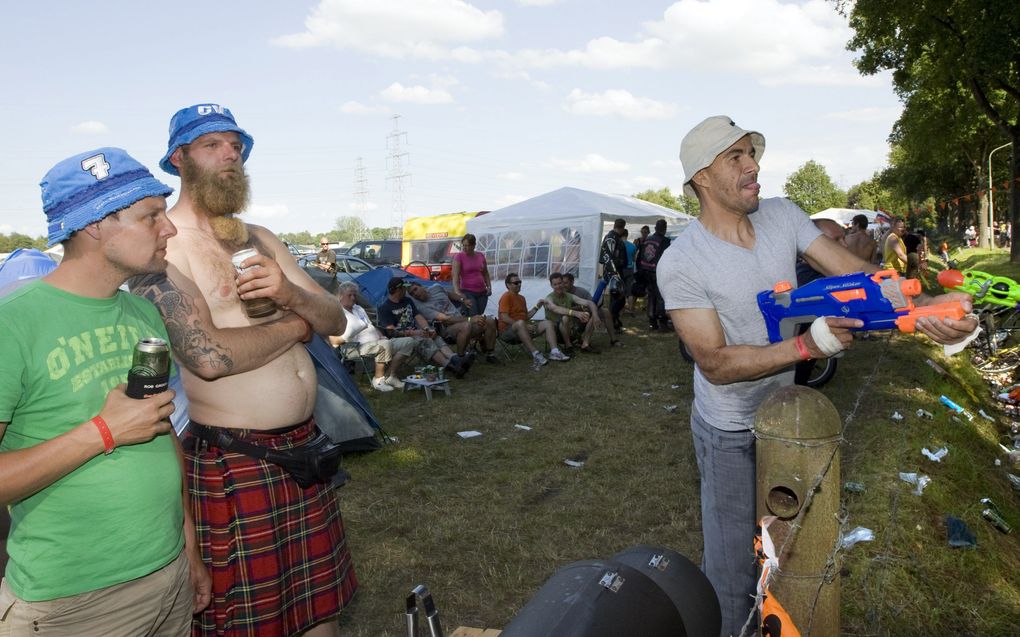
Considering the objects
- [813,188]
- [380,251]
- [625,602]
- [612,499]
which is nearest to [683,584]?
[625,602]

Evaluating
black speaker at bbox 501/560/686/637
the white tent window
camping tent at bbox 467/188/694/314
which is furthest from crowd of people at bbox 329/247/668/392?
black speaker at bbox 501/560/686/637

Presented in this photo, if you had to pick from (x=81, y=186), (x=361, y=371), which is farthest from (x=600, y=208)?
(x=81, y=186)

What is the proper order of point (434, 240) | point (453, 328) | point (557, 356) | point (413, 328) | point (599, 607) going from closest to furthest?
point (599, 607)
point (413, 328)
point (453, 328)
point (557, 356)
point (434, 240)

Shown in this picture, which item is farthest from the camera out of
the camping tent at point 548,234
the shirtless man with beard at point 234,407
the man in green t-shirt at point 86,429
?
the camping tent at point 548,234

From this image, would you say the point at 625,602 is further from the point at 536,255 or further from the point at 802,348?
the point at 536,255

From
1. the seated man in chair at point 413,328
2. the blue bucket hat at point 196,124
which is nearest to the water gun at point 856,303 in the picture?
the blue bucket hat at point 196,124

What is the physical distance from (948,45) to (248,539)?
61.1 feet

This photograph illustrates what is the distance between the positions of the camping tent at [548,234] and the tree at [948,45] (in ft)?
22.0

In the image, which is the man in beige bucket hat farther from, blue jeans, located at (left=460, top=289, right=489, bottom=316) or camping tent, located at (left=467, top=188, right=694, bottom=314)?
camping tent, located at (left=467, top=188, right=694, bottom=314)

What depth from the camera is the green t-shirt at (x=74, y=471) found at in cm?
167

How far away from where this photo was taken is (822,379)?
7.76 m

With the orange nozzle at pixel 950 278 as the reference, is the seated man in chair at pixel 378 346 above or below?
below

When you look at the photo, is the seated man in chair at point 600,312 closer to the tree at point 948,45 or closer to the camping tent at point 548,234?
the camping tent at point 548,234

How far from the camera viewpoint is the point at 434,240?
2198 centimetres
